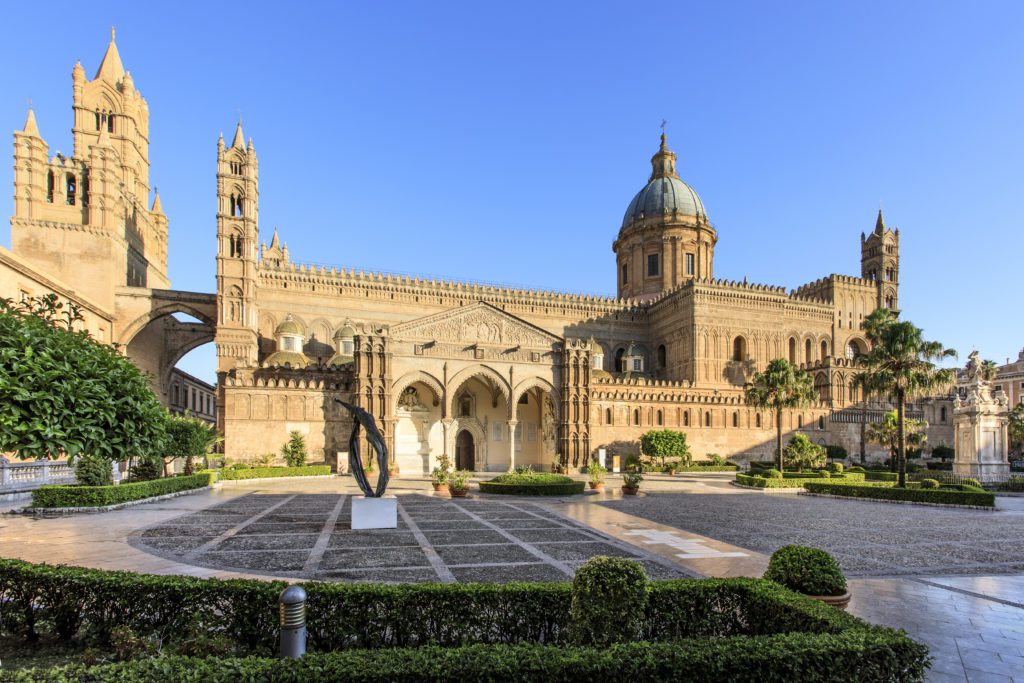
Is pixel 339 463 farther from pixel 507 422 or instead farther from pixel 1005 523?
pixel 1005 523

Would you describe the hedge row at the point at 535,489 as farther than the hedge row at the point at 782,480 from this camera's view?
No

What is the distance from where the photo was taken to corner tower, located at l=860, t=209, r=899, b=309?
58.9 m

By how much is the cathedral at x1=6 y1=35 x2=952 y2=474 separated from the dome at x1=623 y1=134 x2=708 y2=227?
2.16 ft

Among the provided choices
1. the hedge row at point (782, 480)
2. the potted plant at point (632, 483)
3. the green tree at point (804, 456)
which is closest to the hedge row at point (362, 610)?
the potted plant at point (632, 483)

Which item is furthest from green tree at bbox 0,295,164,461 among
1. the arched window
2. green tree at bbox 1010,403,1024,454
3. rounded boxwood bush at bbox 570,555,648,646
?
the arched window

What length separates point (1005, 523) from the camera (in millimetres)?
17703

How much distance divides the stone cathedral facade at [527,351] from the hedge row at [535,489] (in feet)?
40.6

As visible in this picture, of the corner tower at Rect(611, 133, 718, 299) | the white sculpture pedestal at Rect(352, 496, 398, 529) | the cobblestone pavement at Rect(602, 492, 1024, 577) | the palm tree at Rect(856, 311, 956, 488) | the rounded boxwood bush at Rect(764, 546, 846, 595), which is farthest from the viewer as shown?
the corner tower at Rect(611, 133, 718, 299)

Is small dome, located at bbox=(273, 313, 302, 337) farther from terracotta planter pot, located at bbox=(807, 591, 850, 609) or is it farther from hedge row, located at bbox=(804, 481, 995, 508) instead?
terracotta planter pot, located at bbox=(807, 591, 850, 609)

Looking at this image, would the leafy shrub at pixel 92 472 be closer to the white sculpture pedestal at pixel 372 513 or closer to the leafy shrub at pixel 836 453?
the white sculpture pedestal at pixel 372 513

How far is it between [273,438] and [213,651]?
109 feet

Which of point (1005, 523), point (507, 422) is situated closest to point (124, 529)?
point (1005, 523)

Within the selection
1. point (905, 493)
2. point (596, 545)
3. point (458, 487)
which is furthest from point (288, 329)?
point (905, 493)

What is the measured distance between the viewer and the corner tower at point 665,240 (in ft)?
188
